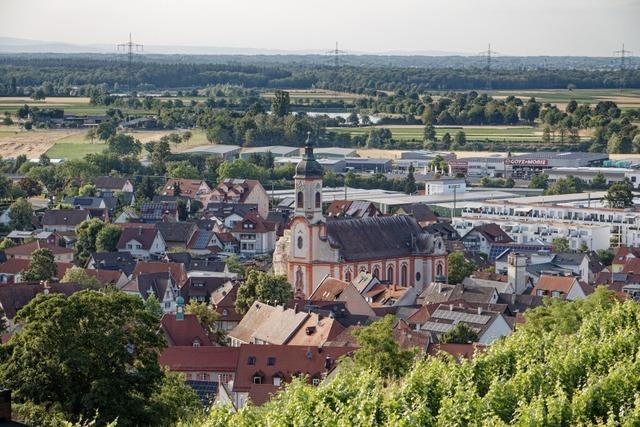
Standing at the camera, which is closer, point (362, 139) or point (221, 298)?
point (221, 298)

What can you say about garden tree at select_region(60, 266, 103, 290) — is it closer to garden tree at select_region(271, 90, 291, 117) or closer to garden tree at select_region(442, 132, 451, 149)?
garden tree at select_region(271, 90, 291, 117)

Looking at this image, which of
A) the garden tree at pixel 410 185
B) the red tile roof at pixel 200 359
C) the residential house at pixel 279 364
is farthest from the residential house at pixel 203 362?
the garden tree at pixel 410 185

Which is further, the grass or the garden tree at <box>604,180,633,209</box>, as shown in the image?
the grass

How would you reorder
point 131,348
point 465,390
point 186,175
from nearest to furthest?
point 465,390
point 131,348
point 186,175

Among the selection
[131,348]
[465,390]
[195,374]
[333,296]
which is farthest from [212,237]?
[465,390]

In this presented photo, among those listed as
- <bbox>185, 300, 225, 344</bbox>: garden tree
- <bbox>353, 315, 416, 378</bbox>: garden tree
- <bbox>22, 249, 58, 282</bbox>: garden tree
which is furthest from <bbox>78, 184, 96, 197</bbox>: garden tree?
<bbox>353, 315, 416, 378</bbox>: garden tree

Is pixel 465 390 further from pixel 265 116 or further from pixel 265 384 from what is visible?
pixel 265 116
